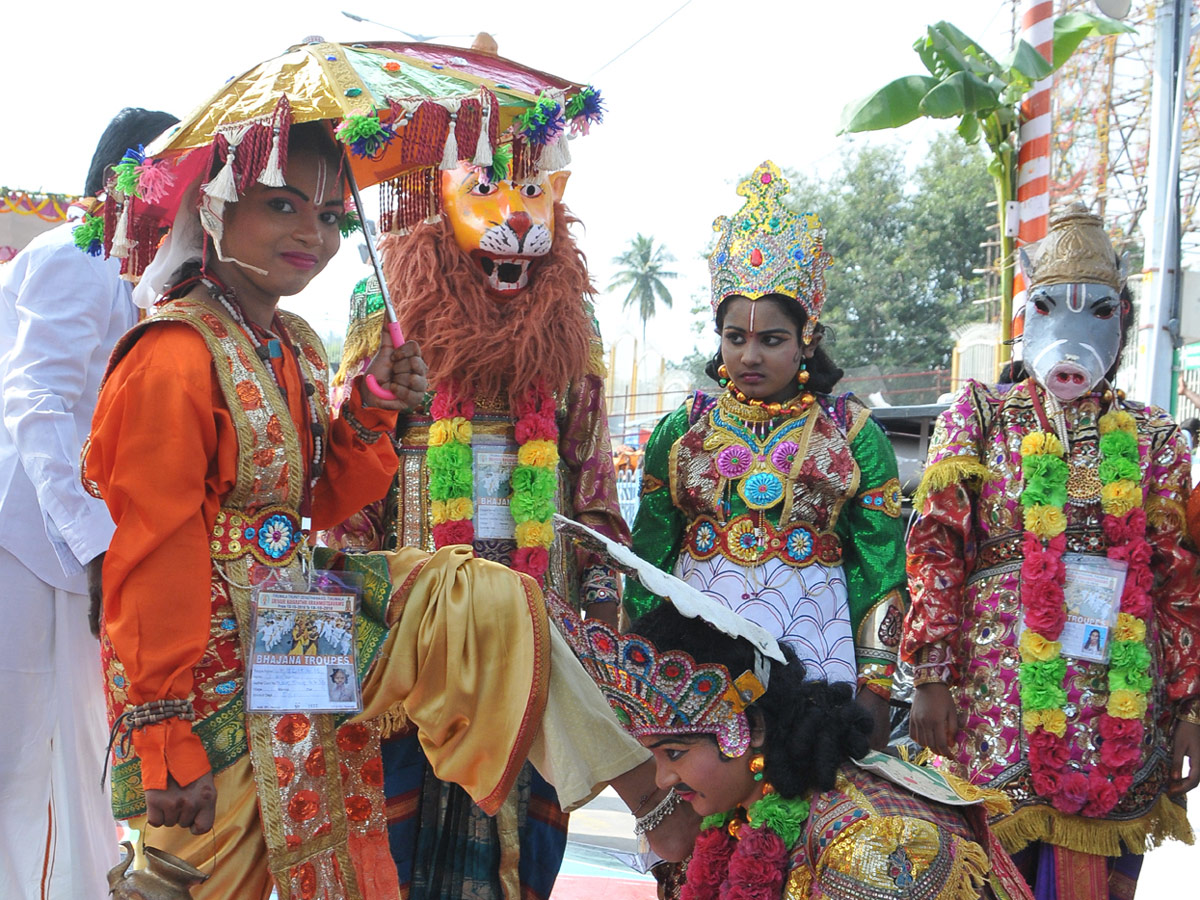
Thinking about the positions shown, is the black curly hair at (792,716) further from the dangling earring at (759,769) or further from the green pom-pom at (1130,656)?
the green pom-pom at (1130,656)

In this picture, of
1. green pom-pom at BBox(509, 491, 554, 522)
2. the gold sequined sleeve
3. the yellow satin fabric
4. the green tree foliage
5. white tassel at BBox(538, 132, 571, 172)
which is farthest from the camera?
the green tree foliage

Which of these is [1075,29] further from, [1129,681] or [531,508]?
[531,508]

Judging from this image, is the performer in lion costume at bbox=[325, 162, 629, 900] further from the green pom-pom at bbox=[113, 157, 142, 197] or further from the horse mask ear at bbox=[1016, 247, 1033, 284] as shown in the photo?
the horse mask ear at bbox=[1016, 247, 1033, 284]

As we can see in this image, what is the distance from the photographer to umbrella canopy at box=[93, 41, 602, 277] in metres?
2.00

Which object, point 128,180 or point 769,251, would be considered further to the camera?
point 769,251

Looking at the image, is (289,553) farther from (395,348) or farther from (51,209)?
(51,209)

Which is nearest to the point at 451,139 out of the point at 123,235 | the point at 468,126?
the point at 468,126

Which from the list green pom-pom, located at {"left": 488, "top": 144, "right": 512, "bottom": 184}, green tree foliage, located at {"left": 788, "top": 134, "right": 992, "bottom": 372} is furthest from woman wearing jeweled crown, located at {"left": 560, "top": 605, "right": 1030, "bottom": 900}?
green tree foliage, located at {"left": 788, "top": 134, "right": 992, "bottom": 372}

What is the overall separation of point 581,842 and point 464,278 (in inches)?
108

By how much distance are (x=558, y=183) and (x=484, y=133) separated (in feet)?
4.46

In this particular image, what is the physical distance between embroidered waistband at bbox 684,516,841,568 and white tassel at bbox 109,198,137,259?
1.79 meters

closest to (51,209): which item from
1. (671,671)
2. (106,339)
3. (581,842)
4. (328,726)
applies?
(106,339)

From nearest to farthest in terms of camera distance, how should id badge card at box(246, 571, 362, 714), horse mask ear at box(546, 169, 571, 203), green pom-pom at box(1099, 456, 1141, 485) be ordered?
id badge card at box(246, 571, 362, 714) < green pom-pom at box(1099, 456, 1141, 485) < horse mask ear at box(546, 169, 571, 203)

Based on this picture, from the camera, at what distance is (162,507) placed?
193cm
